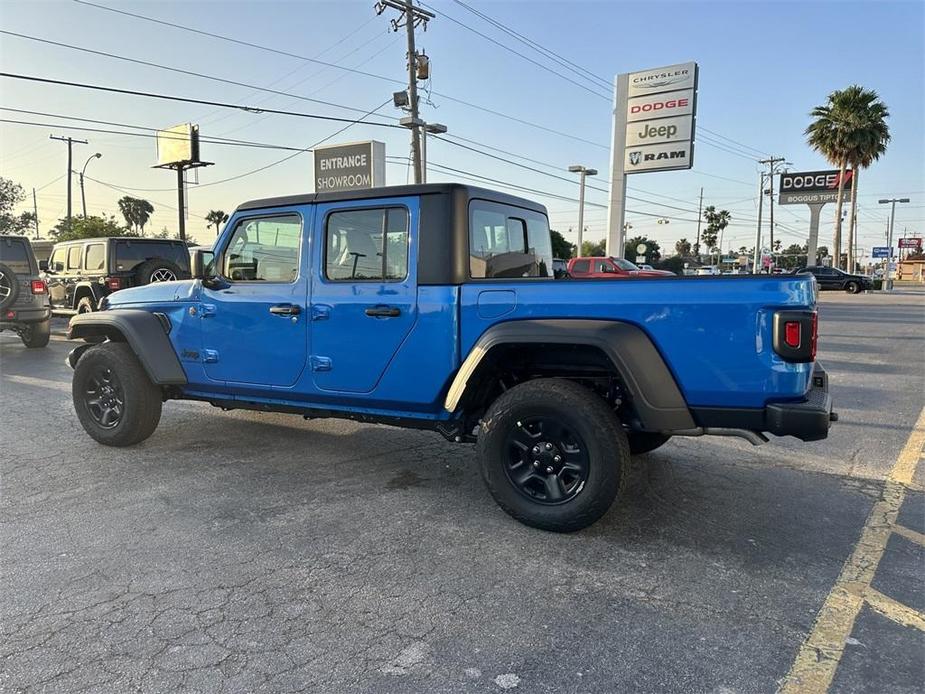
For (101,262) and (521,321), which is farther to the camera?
(101,262)

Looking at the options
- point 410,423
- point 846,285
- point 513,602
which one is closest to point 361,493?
point 410,423

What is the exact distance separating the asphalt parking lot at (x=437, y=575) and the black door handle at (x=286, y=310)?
1164 millimetres

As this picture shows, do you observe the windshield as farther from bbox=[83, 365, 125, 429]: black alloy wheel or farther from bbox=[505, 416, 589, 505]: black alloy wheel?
bbox=[505, 416, 589, 505]: black alloy wheel

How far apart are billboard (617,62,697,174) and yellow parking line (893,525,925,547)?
18729 mm

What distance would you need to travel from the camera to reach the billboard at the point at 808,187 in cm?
5291

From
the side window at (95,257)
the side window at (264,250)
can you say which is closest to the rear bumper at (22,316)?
the side window at (95,257)

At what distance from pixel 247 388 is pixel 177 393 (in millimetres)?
862

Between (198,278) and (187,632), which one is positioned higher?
(198,278)

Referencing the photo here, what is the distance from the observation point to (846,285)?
119 ft

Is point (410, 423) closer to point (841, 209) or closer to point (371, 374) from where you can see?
point (371, 374)

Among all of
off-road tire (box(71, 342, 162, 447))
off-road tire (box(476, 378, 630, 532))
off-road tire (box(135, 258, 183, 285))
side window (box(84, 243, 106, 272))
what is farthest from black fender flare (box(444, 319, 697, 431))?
side window (box(84, 243, 106, 272))

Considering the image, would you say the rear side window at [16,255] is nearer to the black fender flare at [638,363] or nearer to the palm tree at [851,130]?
the black fender flare at [638,363]

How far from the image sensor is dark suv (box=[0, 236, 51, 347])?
412 inches

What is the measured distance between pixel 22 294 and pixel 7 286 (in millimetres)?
389
